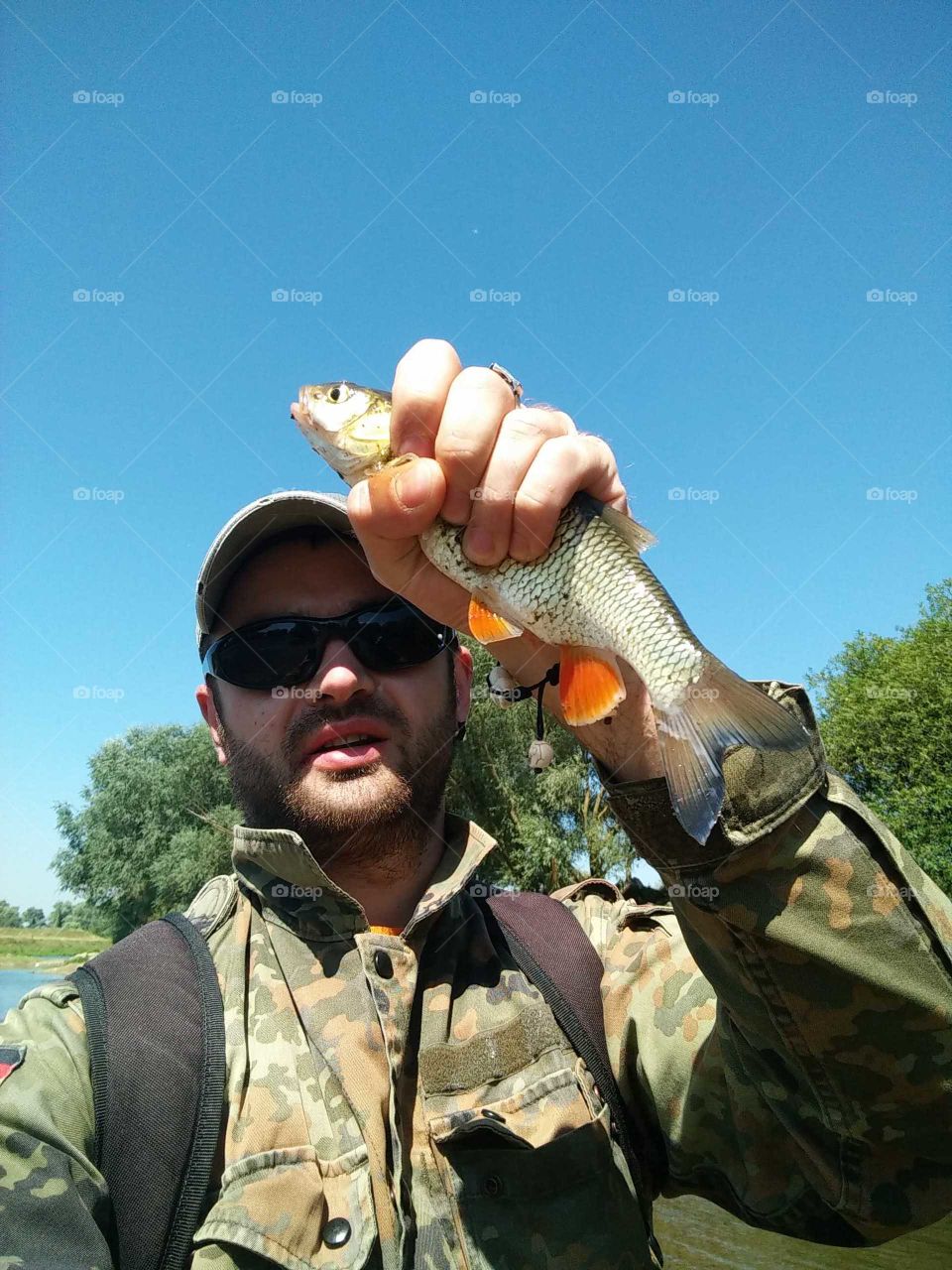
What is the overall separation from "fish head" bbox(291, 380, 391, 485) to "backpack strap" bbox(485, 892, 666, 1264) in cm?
160

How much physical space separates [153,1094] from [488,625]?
1.43m

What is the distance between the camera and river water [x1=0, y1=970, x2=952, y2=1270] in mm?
8867

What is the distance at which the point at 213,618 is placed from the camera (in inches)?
131

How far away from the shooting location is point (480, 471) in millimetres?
1948

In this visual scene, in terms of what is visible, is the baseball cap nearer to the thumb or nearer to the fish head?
the fish head

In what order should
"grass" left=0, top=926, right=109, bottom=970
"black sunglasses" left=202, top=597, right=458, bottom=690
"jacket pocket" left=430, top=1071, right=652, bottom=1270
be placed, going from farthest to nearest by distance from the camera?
"grass" left=0, top=926, right=109, bottom=970 → "black sunglasses" left=202, top=597, right=458, bottom=690 → "jacket pocket" left=430, top=1071, right=652, bottom=1270

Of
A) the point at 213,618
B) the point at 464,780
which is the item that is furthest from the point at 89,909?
the point at 213,618

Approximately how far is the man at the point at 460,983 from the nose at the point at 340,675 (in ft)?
0.04

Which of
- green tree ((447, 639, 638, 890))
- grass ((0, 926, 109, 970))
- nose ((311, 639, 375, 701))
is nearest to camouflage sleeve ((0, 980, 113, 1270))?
nose ((311, 639, 375, 701))

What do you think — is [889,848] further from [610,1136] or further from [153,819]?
[153,819]

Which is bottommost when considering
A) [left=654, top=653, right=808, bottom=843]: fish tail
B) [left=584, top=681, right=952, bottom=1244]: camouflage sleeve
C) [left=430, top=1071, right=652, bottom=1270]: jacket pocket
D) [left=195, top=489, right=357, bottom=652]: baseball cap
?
[left=430, top=1071, right=652, bottom=1270]: jacket pocket

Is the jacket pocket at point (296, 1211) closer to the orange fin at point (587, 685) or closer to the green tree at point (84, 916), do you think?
the orange fin at point (587, 685)

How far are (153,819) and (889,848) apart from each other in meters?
32.2

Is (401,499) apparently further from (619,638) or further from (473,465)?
(619,638)
